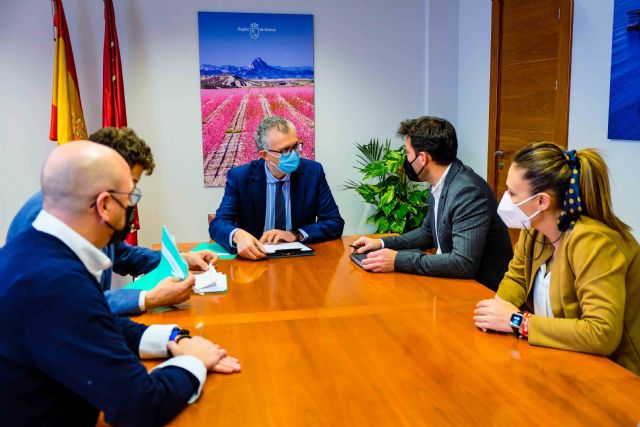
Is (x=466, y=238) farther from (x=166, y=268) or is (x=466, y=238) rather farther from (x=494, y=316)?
(x=166, y=268)

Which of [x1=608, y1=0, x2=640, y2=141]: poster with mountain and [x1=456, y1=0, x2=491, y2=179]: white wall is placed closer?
[x1=608, y1=0, x2=640, y2=141]: poster with mountain

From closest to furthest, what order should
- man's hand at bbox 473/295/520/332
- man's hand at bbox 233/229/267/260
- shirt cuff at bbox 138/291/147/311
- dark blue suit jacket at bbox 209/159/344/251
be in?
man's hand at bbox 473/295/520/332, shirt cuff at bbox 138/291/147/311, man's hand at bbox 233/229/267/260, dark blue suit jacket at bbox 209/159/344/251

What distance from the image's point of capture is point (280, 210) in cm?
340

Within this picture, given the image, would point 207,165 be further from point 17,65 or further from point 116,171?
point 116,171

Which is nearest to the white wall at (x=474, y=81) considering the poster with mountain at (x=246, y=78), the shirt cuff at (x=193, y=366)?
the poster with mountain at (x=246, y=78)

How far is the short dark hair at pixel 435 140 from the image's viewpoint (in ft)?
8.95

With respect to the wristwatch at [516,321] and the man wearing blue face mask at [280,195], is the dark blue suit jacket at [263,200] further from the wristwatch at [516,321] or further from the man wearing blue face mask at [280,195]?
the wristwatch at [516,321]

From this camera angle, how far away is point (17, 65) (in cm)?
461

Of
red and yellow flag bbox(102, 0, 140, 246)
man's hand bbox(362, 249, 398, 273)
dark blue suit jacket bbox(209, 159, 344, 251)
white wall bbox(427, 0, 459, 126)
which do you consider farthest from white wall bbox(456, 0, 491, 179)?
red and yellow flag bbox(102, 0, 140, 246)

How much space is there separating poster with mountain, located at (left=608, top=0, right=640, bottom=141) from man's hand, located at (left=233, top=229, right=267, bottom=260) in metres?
2.15

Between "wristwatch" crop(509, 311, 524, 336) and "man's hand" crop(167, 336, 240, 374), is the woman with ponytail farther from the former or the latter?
"man's hand" crop(167, 336, 240, 374)

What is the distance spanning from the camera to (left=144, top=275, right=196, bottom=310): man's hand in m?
2.08

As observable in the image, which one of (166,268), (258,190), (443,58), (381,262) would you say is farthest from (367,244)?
(443,58)

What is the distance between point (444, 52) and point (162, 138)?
98.6 inches
